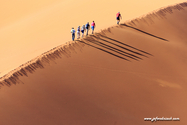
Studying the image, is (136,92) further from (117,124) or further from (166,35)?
(166,35)

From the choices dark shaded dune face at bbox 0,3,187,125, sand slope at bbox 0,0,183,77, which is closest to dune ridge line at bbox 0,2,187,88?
dark shaded dune face at bbox 0,3,187,125

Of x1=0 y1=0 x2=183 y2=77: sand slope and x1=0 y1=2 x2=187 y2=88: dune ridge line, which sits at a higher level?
x1=0 y1=0 x2=183 y2=77: sand slope

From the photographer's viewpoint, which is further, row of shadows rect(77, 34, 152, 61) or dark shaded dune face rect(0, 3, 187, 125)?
row of shadows rect(77, 34, 152, 61)

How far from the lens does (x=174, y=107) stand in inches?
336

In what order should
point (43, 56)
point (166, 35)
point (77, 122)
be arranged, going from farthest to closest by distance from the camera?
point (166, 35)
point (43, 56)
point (77, 122)

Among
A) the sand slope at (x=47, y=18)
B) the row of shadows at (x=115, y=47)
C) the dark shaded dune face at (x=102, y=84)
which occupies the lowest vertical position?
the dark shaded dune face at (x=102, y=84)

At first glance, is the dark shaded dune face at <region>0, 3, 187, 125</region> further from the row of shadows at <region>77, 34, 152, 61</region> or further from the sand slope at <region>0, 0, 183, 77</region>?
the sand slope at <region>0, 0, 183, 77</region>

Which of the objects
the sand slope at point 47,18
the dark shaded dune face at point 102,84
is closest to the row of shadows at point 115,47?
the dark shaded dune face at point 102,84

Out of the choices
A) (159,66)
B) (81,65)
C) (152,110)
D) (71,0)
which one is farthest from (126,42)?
(71,0)

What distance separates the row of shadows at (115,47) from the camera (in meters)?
9.92

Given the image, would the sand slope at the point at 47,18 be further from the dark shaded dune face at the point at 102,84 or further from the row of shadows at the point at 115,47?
the dark shaded dune face at the point at 102,84

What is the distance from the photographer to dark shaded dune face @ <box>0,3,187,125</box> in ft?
24.3

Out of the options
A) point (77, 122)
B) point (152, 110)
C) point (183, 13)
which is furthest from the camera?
point (183, 13)

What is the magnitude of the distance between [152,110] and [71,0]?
14.8m
